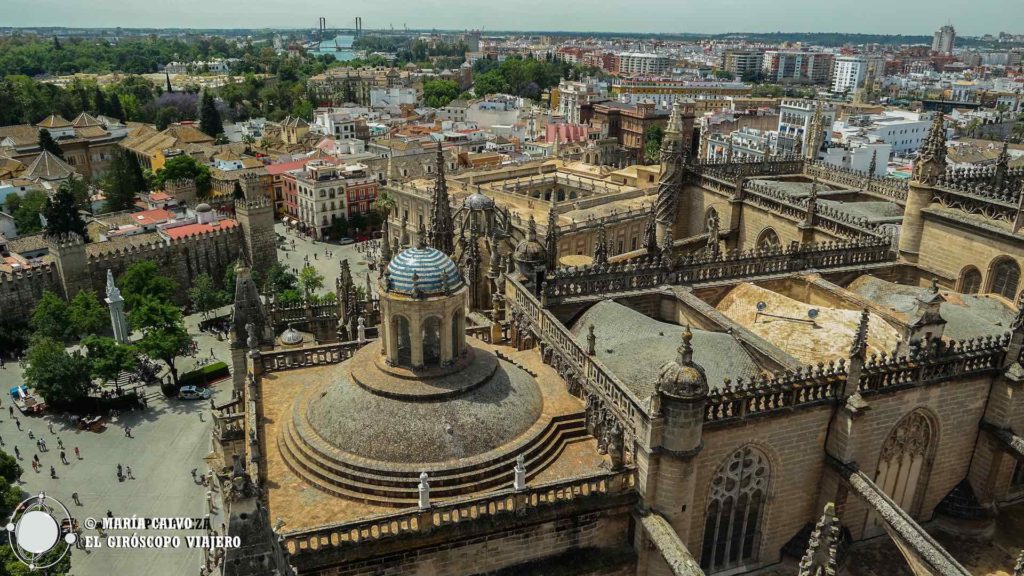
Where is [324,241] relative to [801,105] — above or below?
below

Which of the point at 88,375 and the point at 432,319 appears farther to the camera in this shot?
the point at 88,375

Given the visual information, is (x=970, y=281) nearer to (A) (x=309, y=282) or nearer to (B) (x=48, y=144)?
(A) (x=309, y=282)

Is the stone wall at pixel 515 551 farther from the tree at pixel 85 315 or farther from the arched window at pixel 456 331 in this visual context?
the tree at pixel 85 315

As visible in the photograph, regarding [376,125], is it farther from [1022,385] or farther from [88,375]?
[1022,385]

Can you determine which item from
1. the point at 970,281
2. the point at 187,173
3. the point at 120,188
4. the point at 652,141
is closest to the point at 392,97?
the point at 652,141

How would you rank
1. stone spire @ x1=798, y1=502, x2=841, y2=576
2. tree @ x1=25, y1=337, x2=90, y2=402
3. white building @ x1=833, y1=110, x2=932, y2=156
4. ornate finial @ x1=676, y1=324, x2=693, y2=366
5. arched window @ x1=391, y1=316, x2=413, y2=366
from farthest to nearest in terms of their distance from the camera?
1. white building @ x1=833, y1=110, x2=932, y2=156
2. tree @ x1=25, y1=337, x2=90, y2=402
3. arched window @ x1=391, y1=316, x2=413, y2=366
4. ornate finial @ x1=676, y1=324, x2=693, y2=366
5. stone spire @ x1=798, y1=502, x2=841, y2=576

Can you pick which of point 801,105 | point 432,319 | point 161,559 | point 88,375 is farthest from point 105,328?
point 801,105

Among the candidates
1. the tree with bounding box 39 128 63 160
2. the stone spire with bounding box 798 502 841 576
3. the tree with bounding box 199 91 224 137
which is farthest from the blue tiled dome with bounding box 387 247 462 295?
the tree with bounding box 199 91 224 137

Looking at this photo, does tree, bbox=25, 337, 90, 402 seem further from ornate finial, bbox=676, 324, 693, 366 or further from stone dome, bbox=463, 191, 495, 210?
ornate finial, bbox=676, 324, 693, 366
